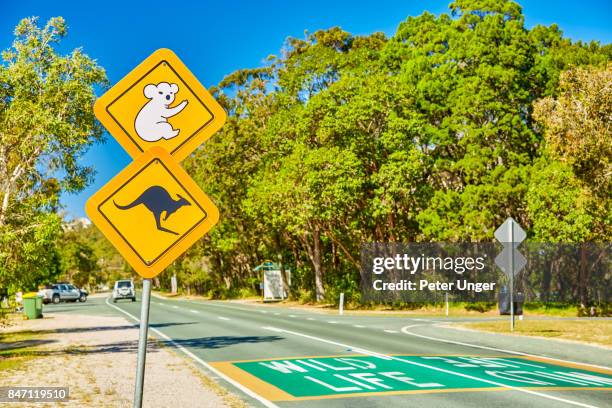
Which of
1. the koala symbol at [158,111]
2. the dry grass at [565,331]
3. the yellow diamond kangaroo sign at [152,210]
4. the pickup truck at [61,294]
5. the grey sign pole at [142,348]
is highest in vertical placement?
the koala symbol at [158,111]

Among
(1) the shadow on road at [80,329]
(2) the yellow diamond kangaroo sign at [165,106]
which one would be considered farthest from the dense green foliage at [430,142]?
(2) the yellow diamond kangaroo sign at [165,106]

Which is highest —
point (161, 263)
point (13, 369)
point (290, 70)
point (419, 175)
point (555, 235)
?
point (290, 70)

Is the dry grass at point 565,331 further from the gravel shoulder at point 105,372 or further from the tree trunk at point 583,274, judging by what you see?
the gravel shoulder at point 105,372

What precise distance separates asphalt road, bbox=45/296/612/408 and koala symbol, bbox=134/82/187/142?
5.82m

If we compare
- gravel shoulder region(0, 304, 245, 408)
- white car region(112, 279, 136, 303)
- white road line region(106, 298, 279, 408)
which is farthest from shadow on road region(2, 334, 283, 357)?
white car region(112, 279, 136, 303)

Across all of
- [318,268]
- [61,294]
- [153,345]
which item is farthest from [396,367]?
[61,294]

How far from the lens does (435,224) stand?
35.8m

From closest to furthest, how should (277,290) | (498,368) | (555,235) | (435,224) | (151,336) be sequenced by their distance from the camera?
(498,368) < (151,336) < (555,235) < (435,224) < (277,290)

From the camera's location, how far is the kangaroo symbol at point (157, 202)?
472cm

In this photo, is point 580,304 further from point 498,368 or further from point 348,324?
point 498,368

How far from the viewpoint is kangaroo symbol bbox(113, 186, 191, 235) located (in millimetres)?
4719

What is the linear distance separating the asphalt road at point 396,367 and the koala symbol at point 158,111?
5.82 meters

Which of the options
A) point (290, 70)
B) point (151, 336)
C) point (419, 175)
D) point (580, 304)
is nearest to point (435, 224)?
point (419, 175)

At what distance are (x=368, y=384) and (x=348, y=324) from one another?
47.3 ft
